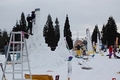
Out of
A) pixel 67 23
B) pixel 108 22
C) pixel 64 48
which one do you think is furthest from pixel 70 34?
pixel 64 48

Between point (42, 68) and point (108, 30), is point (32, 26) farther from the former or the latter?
point (108, 30)

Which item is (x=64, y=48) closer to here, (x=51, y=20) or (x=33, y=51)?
(x=33, y=51)

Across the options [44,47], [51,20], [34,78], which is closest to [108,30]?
[51,20]

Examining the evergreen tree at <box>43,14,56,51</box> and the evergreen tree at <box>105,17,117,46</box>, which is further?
the evergreen tree at <box>105,17,117,46</box>

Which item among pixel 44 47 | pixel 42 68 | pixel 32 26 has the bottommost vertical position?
pixel 42 68

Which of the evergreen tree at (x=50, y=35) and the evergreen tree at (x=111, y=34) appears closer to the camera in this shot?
the evergreen tree at (x=50, y=35)

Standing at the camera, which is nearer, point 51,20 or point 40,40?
point 40,40

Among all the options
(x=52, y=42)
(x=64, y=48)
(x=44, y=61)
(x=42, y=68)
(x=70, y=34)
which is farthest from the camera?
(x=70, y=34)

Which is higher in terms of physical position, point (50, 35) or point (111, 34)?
point (111, 34)

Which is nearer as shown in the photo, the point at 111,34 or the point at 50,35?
the point at 50,35

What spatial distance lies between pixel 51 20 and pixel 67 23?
5779mm

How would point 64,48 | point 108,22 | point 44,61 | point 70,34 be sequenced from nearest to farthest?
point 44,61
point 64,48
point 70,34
point 108,22

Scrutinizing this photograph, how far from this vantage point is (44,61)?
60.3ft

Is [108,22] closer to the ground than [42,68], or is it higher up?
higher up
